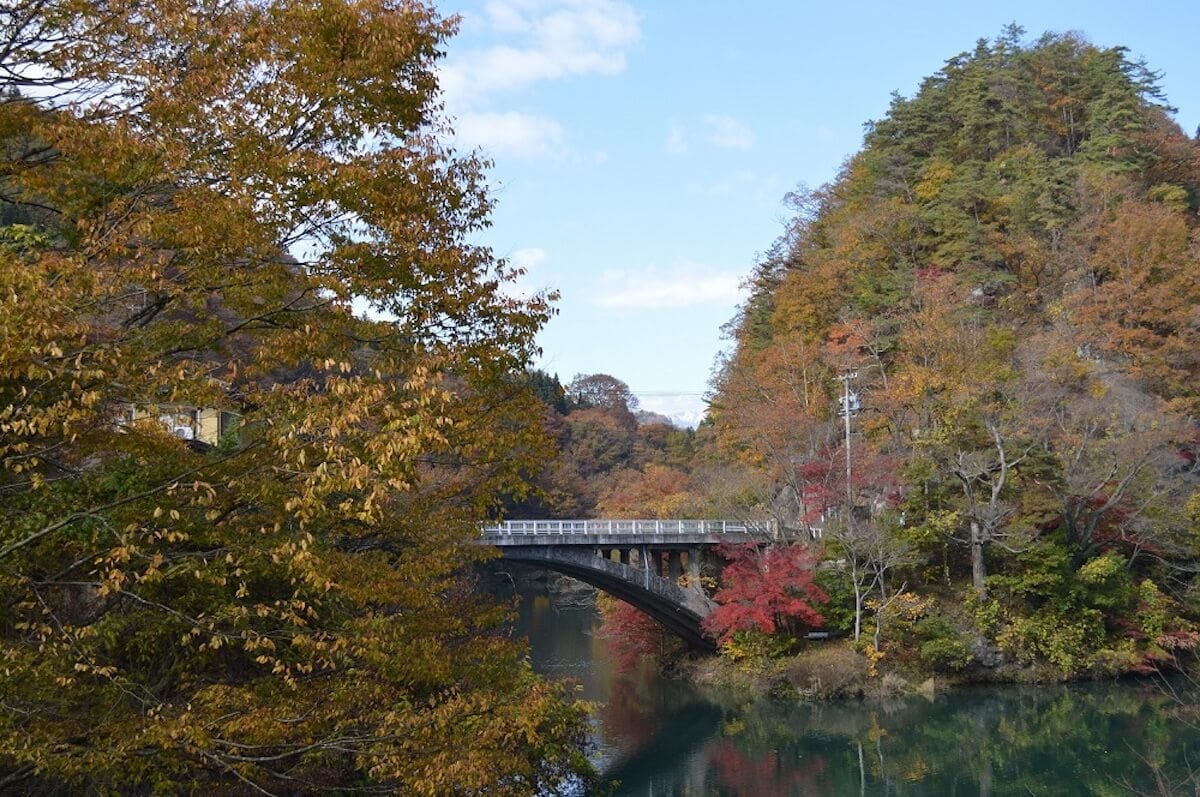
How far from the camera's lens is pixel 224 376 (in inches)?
258

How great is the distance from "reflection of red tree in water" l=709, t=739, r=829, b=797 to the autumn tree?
1309 centimetres

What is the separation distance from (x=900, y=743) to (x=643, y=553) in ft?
35.3

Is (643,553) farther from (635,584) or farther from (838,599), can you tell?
(838,599)

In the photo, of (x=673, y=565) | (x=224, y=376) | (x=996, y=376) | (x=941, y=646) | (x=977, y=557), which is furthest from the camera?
(x=673, y=565)

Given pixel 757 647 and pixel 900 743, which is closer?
pixel 900 743

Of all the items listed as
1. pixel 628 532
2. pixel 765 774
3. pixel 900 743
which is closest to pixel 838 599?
pixel 900 743

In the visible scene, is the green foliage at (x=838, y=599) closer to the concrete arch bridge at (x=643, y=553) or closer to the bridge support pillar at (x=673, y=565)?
the concrete arch bridge at (x=643, y=553)

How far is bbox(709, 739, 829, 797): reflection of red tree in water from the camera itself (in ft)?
62.8

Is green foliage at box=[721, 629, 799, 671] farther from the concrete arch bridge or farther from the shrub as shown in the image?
the concrete arch bridge

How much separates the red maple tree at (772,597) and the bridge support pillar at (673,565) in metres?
2.71

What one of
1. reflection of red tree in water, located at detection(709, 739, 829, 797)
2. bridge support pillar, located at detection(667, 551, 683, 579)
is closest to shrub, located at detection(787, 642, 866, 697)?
reflection of red tree in water, located at detection(709, 739, 829, 797)

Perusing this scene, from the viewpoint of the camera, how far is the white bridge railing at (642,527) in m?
30.3

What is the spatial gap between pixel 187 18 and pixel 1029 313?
117 feet

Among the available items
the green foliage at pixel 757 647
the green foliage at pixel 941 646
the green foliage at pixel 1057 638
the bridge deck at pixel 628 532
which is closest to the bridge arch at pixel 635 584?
the bridge deck at pixel 628 532
